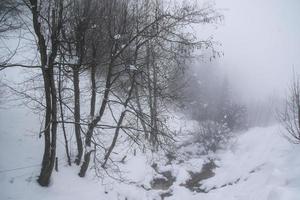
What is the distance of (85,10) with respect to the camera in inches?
323

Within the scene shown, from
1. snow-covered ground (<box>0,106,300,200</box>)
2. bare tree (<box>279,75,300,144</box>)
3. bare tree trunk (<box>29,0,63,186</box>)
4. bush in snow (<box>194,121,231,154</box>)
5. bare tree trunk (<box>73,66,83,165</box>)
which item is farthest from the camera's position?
bush in snow (<box>194,121,231,154</box>)

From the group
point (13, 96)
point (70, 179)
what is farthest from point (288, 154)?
point (13, 96)

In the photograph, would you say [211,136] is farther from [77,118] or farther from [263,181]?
[77,118]

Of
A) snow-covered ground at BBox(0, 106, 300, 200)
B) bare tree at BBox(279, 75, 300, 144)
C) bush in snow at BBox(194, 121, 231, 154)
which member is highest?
bare tree at BBox(279, 75, 300, 144)

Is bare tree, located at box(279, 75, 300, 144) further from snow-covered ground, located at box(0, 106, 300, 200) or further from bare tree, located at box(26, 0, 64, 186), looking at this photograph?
bare tree, located at box(26, 0, 64, 186)

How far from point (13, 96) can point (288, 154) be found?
1323 centimetres

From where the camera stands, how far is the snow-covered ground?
337 inches

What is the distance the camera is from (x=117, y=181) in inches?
455

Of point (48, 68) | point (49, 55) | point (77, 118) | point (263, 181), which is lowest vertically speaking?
point (263, 181)

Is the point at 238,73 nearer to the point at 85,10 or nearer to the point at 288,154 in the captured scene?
the point at 288,154

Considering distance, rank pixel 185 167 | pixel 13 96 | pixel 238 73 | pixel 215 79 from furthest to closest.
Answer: pixel 238 73, pixel 215 79, pixel 185 167, pixel 13 96

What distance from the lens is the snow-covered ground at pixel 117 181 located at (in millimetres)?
8565

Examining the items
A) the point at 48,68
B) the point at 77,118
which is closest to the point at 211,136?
the point at 77,118

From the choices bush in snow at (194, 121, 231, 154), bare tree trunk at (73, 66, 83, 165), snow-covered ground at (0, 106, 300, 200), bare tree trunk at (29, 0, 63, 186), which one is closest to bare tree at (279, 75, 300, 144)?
snow-covered ground at (0, 106, 300, 200)
